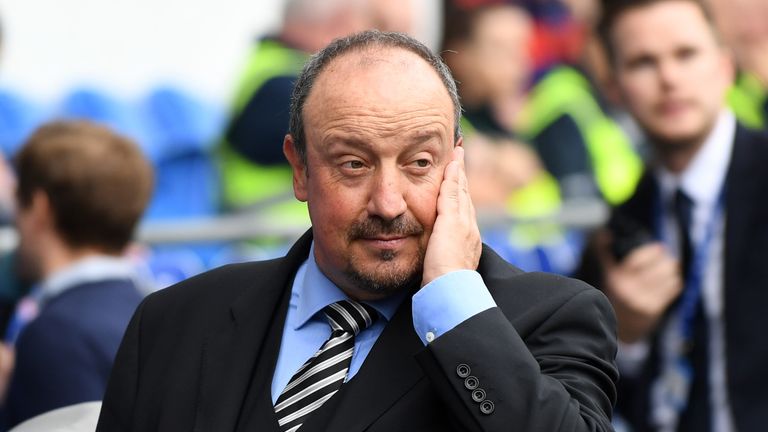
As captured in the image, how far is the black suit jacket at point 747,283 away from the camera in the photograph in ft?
15.5

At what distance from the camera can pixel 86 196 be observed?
452 centimetres

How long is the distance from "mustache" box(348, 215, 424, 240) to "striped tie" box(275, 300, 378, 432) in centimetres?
17

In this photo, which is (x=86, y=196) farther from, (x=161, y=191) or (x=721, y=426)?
(x=161, y=191)

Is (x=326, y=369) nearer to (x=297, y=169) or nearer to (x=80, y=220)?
(x=297, y=169)

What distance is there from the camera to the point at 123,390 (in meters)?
A: 2.90

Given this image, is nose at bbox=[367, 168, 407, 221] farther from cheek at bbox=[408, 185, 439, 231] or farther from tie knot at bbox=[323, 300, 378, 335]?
tie knot at bbox=[323, 300, 378, 335]

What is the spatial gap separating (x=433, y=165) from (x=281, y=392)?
0.52 meters

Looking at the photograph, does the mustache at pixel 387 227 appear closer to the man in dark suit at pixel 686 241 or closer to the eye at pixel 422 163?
the eye at pixel 422 163

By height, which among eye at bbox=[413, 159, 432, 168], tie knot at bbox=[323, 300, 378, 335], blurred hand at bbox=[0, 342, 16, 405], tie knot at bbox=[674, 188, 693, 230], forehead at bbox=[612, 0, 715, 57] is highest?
eye at bbox=[413, 159, 432, 168]

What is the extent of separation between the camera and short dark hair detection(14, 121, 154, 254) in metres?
4.52

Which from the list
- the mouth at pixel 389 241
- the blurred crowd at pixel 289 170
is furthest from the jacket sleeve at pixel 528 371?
the blurred crowd at pixel 289 170

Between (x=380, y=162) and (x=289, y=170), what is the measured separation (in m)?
3.97

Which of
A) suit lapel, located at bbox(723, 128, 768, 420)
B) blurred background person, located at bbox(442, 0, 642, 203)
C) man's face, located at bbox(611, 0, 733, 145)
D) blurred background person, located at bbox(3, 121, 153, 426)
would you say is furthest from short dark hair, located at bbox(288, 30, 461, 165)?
blurred background person, located at bbox(442, 0, 642, 203)

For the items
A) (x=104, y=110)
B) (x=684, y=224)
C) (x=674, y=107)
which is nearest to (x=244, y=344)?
(x=684, y=224)
